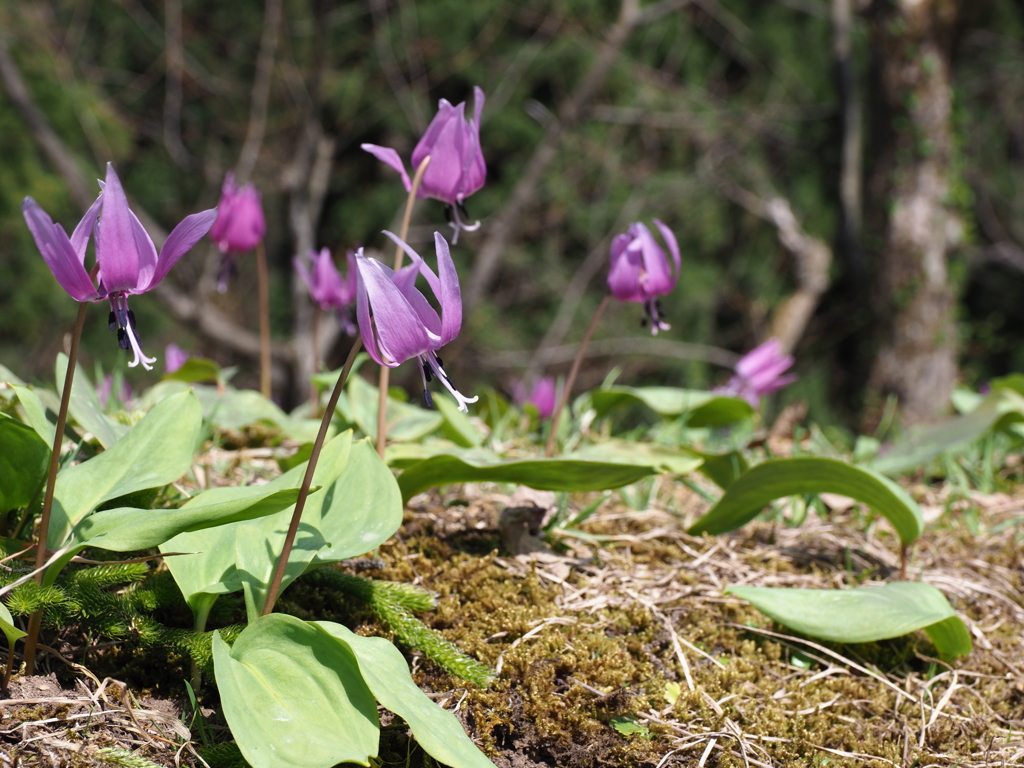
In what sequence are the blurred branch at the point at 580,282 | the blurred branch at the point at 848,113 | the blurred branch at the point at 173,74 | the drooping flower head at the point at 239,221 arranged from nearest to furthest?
the drooping flower head at the point at 239,221 < the blurred branch at the point at 173,74 < the blurred branch at the point at 848,113 < the blurred branch at the point at 580,282

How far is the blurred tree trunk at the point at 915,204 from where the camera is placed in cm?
647

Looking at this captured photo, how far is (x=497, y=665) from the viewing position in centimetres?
143

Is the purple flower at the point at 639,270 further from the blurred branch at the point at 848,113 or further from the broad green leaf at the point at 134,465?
the blurred branch at the point at 848,113

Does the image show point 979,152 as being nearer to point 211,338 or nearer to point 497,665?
point 211,338

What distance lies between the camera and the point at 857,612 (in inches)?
59.1

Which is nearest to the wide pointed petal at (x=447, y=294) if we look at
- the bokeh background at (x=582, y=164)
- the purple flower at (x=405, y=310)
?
the purple flower at (x=405, y=310)

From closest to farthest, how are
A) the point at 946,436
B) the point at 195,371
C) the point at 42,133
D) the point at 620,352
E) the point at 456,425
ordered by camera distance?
the point at 456,425, the point at 946,436, the point at 195,371, the point at 42,133, the point at 620,352

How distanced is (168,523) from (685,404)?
1.87 metres

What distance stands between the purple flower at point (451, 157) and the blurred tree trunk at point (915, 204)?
5.57 metres

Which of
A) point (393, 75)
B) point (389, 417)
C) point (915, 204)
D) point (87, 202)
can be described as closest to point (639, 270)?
point (389, 417)

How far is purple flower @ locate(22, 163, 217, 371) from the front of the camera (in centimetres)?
106

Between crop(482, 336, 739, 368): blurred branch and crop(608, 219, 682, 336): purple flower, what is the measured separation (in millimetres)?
7276

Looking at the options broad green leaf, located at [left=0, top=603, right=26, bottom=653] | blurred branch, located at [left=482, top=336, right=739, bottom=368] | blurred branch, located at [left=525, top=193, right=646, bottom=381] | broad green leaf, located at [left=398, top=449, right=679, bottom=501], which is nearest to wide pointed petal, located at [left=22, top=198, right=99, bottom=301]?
broad green leaf, located at [left=0, top=603, right=26, bottom=653]

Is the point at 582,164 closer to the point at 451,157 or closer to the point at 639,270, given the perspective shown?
the point at 639,270
